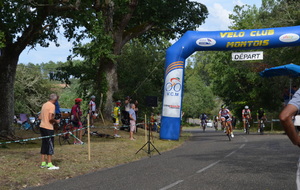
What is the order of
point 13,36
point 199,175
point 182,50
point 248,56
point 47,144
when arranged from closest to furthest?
point 199,175 < point 47,144 < point 13,36 < point 248,56 < point 182,50

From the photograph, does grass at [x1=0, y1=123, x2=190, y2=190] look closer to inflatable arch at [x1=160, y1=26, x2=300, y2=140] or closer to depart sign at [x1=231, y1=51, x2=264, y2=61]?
inflatable arch at [x1=160, y1=26, x2=300, y2=140]

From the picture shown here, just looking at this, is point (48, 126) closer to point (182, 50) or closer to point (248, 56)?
point (182, 50)

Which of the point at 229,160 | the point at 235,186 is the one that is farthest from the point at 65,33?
the point at 235,186

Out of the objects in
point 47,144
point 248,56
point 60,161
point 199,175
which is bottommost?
point 60,161

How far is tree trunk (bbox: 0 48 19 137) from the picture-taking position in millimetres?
16062

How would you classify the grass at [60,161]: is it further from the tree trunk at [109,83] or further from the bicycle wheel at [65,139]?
the tree trunk at [109,83]

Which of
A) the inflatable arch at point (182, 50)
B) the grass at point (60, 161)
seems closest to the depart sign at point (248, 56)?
the inflatable arch at point (182, 50)

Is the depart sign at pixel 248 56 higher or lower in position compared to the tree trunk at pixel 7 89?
higher

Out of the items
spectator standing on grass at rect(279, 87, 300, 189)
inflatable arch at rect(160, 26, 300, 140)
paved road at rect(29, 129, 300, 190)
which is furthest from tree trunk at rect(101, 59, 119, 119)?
spectator standing on grass at rect(279, 87, 300, 189)

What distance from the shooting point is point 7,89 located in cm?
1625

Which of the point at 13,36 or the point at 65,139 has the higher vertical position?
the point at 13,36

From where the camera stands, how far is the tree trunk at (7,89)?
16062 millimetres

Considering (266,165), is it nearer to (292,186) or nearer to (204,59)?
(292,186)

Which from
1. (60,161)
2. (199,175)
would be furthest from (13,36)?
(199,175)
